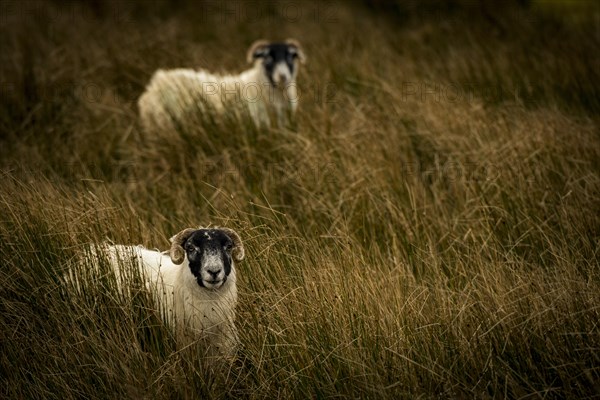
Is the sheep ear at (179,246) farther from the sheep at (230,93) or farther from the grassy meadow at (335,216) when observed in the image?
the sheep at (230,93)

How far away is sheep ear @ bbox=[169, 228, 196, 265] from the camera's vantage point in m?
3.38

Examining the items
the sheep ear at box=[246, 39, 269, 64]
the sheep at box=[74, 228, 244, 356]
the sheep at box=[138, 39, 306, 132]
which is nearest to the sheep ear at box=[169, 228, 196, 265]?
the sheep at box=[74, 228, 244, 356]

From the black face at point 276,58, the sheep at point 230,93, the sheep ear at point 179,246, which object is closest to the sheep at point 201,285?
the sheep ear at point 179,246

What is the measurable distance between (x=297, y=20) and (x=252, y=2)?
2031mm

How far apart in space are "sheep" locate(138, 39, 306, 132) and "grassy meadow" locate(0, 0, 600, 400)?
23 centimetres

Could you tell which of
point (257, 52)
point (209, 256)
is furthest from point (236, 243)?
point (257, 52)

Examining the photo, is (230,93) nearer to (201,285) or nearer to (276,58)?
(276,58)

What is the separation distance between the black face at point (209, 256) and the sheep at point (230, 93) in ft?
9.21

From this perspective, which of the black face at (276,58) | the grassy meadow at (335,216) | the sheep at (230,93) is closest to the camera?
the grassy meadow at (335,216)

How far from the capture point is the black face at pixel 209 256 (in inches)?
127

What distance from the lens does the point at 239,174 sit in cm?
534

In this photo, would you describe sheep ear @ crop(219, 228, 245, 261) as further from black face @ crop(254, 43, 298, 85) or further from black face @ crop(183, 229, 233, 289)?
black face @ crop(254, 43, 298, 85)

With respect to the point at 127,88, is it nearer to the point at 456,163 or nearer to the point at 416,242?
the point at 456,163

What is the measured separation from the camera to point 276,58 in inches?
279
